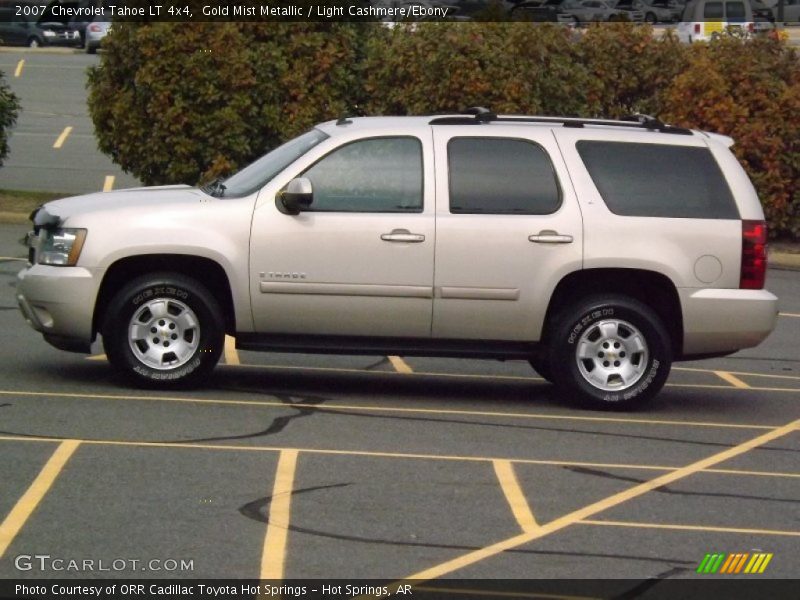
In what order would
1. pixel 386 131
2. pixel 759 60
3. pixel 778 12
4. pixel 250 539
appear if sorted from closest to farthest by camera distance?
pixel 250 539, pixel 386 131, pixel 759 60, pixel 778 12

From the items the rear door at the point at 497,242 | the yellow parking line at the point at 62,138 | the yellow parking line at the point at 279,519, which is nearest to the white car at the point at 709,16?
the yellow parking line at the point at 62,138

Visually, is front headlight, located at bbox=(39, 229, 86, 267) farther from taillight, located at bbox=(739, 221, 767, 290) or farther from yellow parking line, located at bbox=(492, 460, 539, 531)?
taillight, located at bbox=(739, 221, 767, 290)

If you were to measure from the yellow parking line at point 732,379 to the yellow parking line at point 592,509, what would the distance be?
1549 mm

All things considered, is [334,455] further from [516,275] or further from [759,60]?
[759,60]

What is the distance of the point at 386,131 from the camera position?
10008 millimetres

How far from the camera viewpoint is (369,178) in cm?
991

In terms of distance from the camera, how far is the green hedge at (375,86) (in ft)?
64.2

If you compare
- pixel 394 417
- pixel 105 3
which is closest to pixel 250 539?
pixel 394 417

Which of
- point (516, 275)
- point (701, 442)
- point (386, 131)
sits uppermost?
point (386, 131)

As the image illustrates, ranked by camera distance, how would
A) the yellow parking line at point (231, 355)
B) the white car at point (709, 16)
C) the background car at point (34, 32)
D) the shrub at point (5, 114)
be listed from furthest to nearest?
the background car at point (34, 32) < the white car at point (709, 16) < the shrub at point (5, 114) < the yellow parking line at point (231, 355)

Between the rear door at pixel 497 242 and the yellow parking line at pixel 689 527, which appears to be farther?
the rear door at pixel 497 242

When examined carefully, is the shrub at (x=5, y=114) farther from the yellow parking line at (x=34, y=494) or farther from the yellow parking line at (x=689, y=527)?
the yellow parking line at (x=689, y=527)

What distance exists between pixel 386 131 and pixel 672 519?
148 inches

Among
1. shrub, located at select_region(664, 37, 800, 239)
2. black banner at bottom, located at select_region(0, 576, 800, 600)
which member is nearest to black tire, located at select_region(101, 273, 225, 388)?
black banner at bottom, located at select_region(0, 576, 800, 600)
